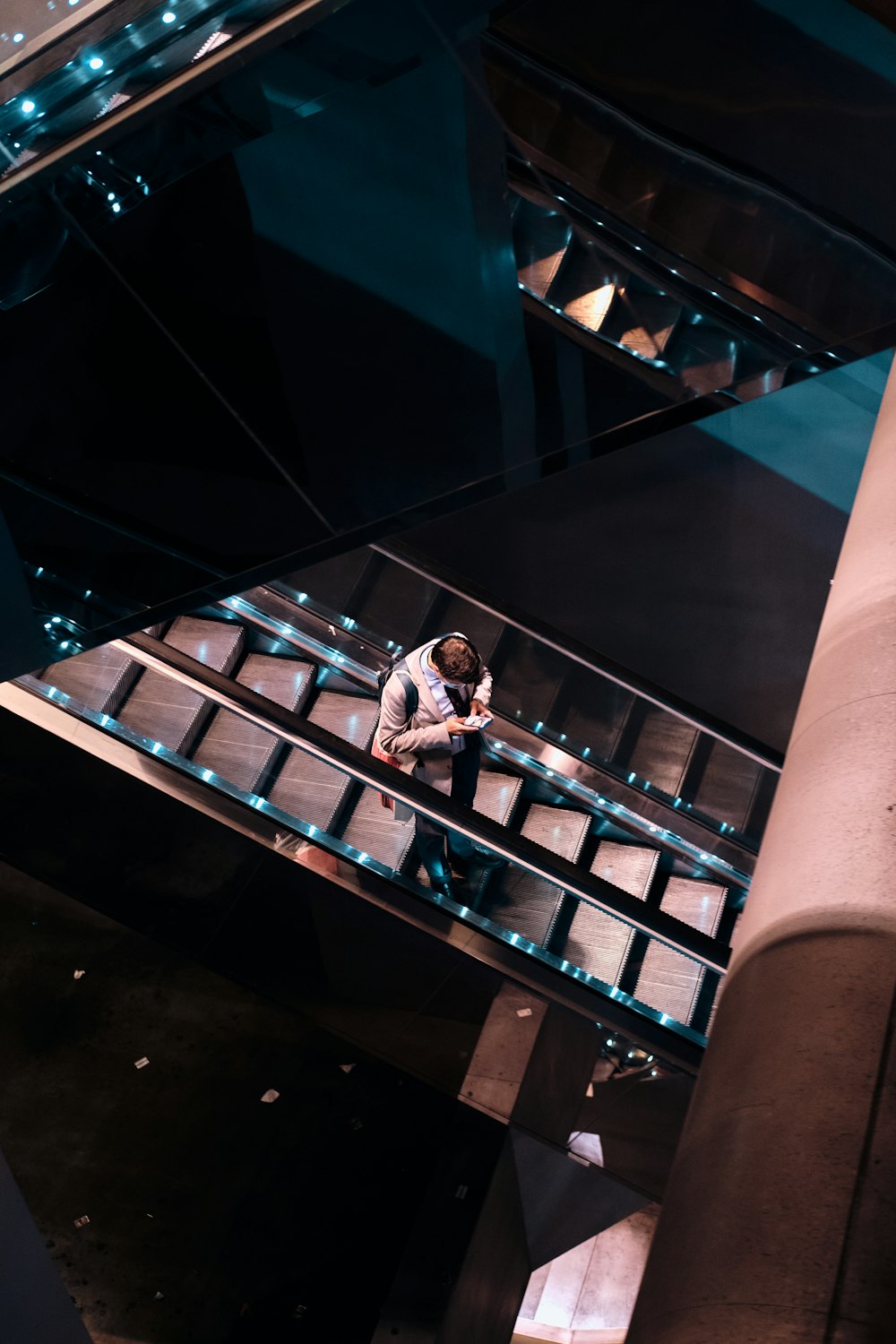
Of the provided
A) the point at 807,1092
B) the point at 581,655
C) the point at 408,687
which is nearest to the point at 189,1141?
the point at 408,687

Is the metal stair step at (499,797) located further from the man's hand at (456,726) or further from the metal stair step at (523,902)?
the man's hand at (456,726)

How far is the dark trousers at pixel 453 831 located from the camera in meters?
5.46

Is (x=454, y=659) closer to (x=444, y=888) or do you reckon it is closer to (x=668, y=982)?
(x=444, y=888)

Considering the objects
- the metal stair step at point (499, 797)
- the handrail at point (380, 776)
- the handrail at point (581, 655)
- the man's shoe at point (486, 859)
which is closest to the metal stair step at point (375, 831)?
the man's shoe at point (486, 859)

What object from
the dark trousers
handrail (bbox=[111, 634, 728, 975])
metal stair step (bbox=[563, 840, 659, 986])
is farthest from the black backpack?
metal stair step (bbox=[563, 840, 659, 986])

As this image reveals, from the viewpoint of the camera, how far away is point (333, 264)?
3480 mm

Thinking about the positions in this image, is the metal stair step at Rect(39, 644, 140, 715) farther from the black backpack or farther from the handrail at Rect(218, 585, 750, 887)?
the black backpack

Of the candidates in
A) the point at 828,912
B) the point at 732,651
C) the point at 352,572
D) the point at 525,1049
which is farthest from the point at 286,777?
the point at 828,912

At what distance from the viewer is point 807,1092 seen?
5.89 feet

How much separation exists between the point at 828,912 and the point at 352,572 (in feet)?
17.2

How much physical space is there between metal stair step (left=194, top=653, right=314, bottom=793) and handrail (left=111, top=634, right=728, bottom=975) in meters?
0.83

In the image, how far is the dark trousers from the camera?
5.46 metres

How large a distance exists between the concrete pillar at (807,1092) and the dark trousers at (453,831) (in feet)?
10.1

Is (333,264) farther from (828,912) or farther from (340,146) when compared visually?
(828,912)
